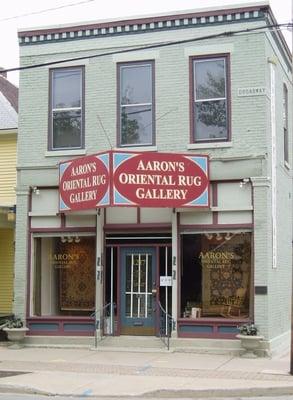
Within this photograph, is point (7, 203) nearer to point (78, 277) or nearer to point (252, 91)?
point (78, 277)

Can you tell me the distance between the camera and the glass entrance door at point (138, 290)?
16.3 m

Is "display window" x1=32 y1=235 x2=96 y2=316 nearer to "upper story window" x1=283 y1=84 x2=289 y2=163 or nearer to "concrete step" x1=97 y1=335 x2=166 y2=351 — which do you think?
"concrete step" x1=97 y1=335 x2=166 y2=351

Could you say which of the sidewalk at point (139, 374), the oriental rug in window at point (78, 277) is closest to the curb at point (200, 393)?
the sidewalk at point (139, 374)

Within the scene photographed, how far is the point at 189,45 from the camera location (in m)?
16.5

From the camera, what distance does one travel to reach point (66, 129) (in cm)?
1733

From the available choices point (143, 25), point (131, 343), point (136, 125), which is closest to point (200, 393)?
point (131, 343)

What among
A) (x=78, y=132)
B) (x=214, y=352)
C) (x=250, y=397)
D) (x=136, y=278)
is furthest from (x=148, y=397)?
(x=78, y=132)

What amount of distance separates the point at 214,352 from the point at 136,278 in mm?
2633

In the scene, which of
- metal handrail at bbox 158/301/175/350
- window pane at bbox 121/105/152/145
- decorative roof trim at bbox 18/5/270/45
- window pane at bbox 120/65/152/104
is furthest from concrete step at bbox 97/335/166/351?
decorative roof trim at bbox 18/5/270/45

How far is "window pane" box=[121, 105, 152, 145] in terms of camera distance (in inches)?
658

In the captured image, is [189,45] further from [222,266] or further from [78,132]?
[222,266]

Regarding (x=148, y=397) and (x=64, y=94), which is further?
(x=64, y=94)

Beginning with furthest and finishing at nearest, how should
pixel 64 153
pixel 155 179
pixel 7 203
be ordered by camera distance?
pixel 7 203
pixel 64 153
pixel 155 179

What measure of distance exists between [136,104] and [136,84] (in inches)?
20.1
